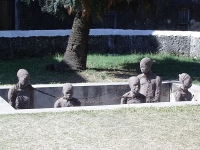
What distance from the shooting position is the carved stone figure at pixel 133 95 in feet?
30.6

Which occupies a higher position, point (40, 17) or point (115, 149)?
point (40, 17)

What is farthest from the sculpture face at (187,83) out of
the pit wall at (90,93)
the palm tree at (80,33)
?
the palm tree at (80,33)

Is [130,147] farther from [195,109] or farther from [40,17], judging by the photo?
[40,17]

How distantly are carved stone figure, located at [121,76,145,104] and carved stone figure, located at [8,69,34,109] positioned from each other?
5.23ft

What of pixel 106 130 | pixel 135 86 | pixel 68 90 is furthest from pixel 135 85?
pixel 106 130

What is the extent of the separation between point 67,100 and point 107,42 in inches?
429

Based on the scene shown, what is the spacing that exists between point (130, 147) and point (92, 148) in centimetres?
45

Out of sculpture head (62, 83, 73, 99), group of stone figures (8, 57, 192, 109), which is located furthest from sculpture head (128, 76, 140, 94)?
sculpture head (62, 83, 73, 99)

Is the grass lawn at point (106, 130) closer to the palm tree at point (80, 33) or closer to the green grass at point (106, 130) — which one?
the green grass at point (106, 130)

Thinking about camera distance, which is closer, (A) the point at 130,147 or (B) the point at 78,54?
(A) the point at 130,147

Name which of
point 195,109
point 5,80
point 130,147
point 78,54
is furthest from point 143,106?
point 78,54

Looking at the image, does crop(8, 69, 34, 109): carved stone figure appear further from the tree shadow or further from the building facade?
the building facade

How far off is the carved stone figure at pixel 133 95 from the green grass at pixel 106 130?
942mm

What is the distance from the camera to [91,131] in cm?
718
